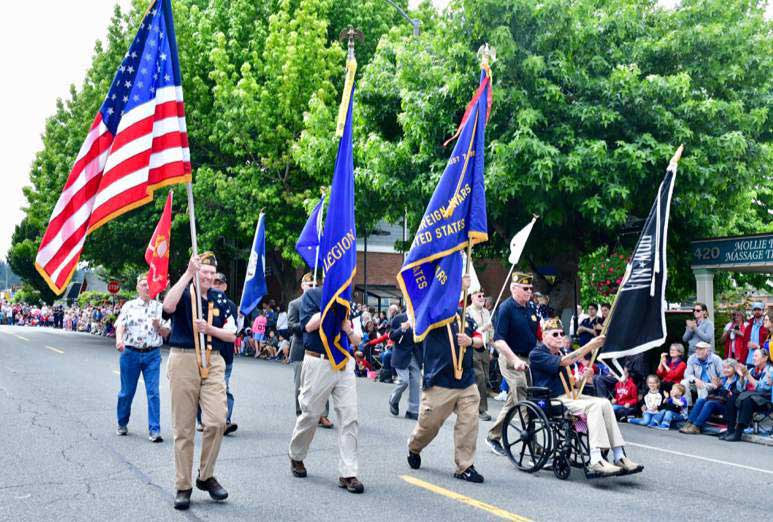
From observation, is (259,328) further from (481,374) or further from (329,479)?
(329,479)

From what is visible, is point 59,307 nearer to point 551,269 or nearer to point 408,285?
point 551,269

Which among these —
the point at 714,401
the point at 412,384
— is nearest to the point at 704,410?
the point at 714,401

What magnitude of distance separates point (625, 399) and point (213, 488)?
29.4ft

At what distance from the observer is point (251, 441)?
945cm

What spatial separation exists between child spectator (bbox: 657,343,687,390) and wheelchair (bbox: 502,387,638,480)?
5.59 meters

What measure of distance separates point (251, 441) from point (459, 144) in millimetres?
4364

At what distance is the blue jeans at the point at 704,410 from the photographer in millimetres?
12039

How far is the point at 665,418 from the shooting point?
12.6m

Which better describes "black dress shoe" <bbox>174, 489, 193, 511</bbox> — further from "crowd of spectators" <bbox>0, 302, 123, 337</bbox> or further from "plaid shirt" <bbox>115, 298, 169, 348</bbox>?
"crowd of spectators" <bbox>0, 302, 123, 337</bbox>

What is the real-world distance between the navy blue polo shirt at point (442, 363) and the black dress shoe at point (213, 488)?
2245mm

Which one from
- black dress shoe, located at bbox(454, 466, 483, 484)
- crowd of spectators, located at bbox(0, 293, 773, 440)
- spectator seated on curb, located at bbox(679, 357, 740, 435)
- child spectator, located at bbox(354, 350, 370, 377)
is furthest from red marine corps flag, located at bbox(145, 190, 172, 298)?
child spectator, located at bbox(354, 350, 370, 377)

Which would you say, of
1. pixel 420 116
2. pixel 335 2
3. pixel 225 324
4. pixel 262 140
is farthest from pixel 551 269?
pixel 225 324

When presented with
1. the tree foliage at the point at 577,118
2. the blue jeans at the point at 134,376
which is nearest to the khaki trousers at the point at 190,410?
the blue jeans at the point at 134,376

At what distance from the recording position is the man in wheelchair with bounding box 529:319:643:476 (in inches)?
292
